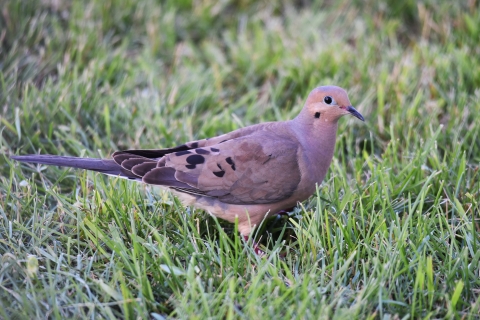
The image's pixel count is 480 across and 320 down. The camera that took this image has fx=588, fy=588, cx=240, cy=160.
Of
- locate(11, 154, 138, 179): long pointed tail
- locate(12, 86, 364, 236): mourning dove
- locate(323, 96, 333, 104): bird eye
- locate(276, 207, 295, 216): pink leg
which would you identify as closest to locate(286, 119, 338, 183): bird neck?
locate(12, 86, 364, 236): mourning dove

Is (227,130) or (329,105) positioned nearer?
(329,105)

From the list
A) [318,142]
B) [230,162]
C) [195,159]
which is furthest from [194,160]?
[318,142]

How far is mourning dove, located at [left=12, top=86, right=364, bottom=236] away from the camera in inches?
128

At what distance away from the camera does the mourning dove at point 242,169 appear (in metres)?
3.24

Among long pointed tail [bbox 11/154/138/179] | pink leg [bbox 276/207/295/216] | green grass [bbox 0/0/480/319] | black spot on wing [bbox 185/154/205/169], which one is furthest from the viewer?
pink leg [bbox 276/207/295/216]

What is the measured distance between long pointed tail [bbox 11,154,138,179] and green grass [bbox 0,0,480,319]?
0.13 meters

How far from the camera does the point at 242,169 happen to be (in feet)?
10.8

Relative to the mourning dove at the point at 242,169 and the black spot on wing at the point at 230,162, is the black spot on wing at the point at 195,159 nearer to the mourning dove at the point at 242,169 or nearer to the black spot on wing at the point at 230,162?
the mourning dove at the point at 242,169

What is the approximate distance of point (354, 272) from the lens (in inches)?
112

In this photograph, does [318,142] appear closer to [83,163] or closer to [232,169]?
[232,169]

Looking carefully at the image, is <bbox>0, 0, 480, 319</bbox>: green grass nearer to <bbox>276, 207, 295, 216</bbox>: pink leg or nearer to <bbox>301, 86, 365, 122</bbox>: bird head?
<bbox>276, 207, 295, 216</bbox>: pink leg

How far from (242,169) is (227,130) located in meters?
1.03

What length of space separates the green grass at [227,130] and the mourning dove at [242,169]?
5.4 inches

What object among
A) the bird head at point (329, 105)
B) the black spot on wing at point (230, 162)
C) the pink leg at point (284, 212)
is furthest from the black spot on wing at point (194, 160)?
the bird head at point (329, 105)
